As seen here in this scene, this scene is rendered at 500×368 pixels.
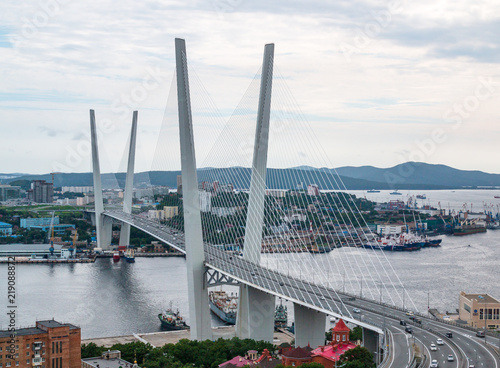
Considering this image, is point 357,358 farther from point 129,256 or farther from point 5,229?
point 5,229

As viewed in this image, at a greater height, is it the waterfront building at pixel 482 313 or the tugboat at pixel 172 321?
the waterfront building at pixel 482 313

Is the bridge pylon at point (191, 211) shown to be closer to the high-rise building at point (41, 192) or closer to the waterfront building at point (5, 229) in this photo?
the waterfront building at point (5, 229)

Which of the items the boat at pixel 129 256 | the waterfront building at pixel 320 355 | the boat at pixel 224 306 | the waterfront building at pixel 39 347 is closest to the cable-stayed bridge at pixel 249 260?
the waterfront building at pixel 320 355

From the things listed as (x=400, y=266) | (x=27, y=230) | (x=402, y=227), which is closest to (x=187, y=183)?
(x=400, y=266)

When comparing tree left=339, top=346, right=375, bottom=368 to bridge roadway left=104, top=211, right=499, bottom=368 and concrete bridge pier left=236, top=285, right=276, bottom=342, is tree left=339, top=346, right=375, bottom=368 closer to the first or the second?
bridge roadway left=104, top=211, right=499, bottom=368

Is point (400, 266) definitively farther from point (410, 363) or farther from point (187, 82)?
point (410, 363)
